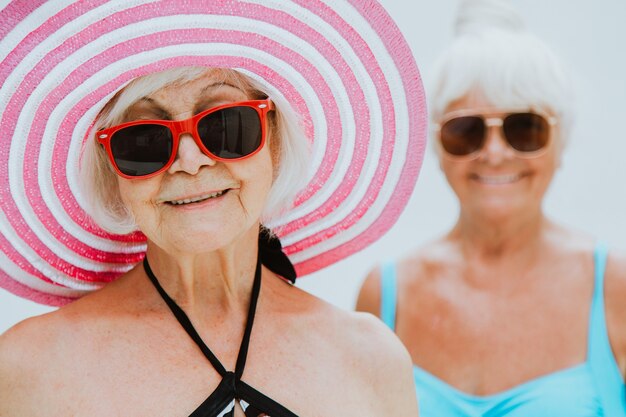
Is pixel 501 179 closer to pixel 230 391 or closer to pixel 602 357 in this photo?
pixel 602 357

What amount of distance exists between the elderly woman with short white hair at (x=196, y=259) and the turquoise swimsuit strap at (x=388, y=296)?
0.96 metres

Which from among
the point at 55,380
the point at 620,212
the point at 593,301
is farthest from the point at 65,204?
the point at 620,212

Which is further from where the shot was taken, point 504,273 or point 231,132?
point 504,273

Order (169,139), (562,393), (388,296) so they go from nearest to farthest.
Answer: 1. (169,139)
2. (562,393)
3. (388,296)

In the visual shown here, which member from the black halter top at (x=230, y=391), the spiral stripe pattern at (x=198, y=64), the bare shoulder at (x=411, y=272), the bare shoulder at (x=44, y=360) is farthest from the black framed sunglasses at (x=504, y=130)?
the bare shoulder at (x=44, y=360)

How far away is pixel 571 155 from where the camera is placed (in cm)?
407

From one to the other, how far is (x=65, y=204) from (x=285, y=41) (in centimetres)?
62

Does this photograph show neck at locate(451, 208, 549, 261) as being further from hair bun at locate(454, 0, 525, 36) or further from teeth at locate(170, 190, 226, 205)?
teeth at locate(170, 190, 226, 205)

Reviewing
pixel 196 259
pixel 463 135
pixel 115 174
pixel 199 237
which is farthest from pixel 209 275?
pixel 463 135

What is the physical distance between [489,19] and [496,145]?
472mm

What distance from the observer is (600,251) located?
3.08 metres

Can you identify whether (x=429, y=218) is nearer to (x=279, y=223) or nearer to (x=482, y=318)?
(x=482, y=318)

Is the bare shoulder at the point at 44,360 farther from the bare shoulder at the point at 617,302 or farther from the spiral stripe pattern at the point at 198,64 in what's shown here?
the bare shoulder at the point at 617,302

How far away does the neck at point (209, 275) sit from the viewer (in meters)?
1.98
